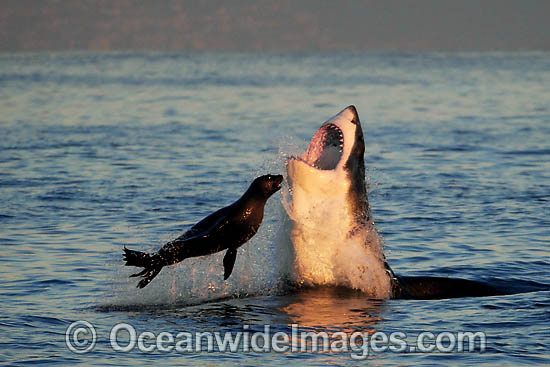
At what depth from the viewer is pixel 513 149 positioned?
31.5m

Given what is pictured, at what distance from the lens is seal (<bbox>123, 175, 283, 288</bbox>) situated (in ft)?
38.8

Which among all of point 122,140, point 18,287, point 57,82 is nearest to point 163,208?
point 18,287

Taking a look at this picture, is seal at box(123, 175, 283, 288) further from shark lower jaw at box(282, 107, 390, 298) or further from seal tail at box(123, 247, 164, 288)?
shark lower jaw at box(282, 107, 390, 298)

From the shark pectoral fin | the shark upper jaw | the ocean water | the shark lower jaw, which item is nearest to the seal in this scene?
the shark pectoral fin

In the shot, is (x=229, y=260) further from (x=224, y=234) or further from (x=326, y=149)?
(x=326, y=149)

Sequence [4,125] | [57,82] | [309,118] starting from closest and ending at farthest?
[4,125]
[309,118]
[57,82]

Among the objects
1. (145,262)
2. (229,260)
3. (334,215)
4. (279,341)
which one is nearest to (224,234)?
(229,260)

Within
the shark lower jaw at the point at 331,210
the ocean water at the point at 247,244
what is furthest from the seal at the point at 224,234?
the ocean water at the point at 247,244

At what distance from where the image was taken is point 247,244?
14.1 metres

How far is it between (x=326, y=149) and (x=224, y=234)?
6.22 feet

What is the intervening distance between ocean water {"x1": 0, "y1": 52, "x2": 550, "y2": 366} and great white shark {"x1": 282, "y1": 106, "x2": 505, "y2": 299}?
284 millimetres

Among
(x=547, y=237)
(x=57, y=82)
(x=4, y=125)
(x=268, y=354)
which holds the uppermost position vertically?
(x=57, y=82)

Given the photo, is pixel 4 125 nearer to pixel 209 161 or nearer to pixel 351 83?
pixel 209 161

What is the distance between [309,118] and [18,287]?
1277 inches
